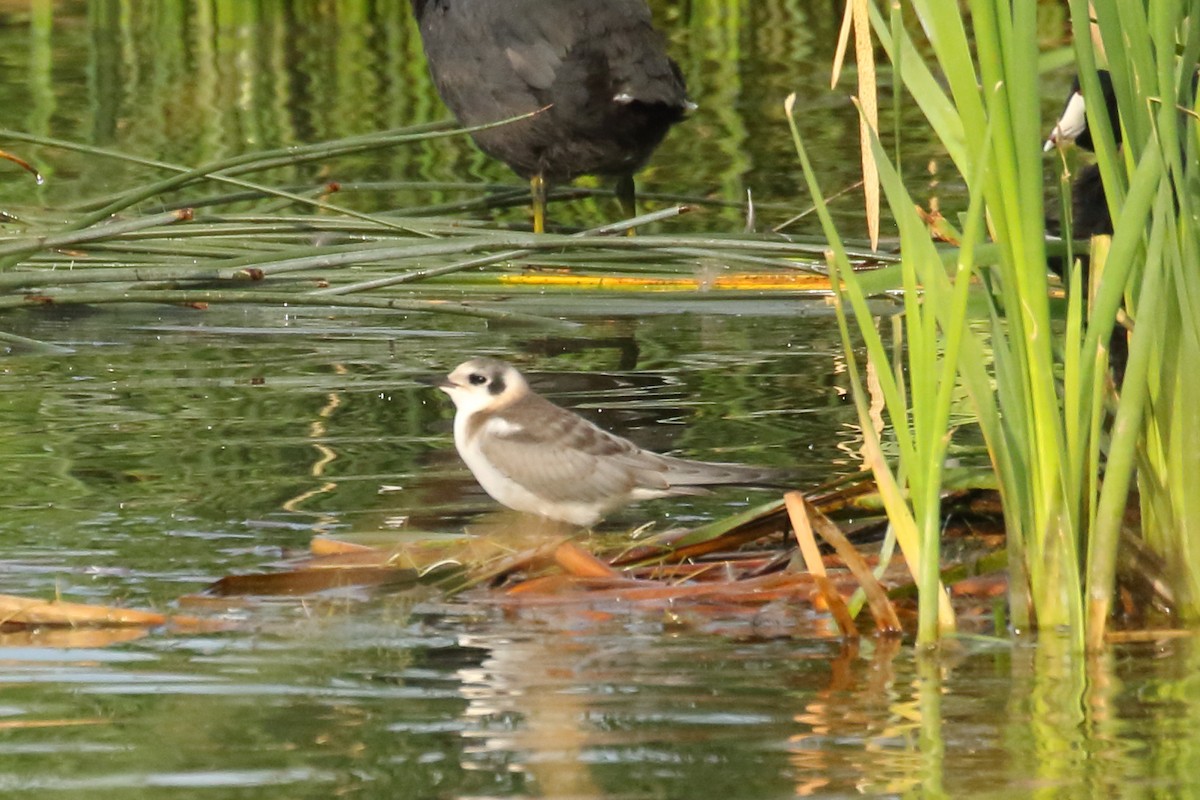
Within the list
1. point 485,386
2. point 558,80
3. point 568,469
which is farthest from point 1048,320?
point 558,80

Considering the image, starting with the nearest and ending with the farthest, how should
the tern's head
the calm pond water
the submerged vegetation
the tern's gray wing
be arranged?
the calm pond water < the submerged vegetation < the tern's gray wing < the tern's head

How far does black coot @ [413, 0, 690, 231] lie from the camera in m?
7.05

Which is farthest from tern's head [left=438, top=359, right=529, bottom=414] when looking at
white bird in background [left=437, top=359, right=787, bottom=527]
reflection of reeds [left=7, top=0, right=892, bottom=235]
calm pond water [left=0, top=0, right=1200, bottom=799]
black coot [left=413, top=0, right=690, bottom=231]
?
black coot [left=413, top=0, right=690, bottom=231]

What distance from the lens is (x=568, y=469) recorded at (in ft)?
12.6

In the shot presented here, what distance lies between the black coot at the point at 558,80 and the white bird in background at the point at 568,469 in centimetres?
306

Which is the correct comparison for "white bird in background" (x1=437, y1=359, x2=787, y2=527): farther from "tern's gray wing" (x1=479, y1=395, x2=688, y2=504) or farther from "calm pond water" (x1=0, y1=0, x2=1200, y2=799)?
"calm pond water" (x1=0, y1=0, x2=1200, y2=799)

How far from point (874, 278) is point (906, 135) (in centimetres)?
736

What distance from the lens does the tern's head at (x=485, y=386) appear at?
414 centimetres

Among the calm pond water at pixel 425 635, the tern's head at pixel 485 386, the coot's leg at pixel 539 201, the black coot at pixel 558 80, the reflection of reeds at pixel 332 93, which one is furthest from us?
the reflection of reeds at pixel 332 93

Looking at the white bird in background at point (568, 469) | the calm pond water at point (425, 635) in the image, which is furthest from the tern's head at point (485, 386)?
the calm pond water at point (425, 635)

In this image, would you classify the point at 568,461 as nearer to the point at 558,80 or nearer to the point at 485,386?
the point at 485,386

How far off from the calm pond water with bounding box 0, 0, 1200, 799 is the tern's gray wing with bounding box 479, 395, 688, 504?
15cm

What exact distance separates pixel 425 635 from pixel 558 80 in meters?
4.24

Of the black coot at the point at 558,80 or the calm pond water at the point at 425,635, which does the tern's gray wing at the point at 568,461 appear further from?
the black coot at the point at 558,80
